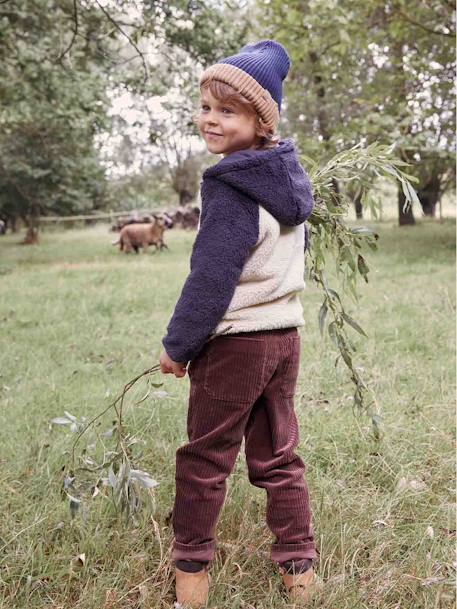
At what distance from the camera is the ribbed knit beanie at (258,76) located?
1927mm

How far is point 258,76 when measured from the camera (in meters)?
1.95

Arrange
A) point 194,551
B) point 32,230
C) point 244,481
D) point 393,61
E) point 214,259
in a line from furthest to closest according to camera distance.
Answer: point 32,230
point 393,61
point 244,481
point 194,551
point 214,259

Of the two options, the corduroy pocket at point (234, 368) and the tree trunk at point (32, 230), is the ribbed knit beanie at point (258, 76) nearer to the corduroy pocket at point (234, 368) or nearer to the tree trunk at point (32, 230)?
the corduroy pocket at point (234, 368)

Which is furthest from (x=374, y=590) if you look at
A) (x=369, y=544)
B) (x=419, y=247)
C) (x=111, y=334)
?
(x=419, y=247)

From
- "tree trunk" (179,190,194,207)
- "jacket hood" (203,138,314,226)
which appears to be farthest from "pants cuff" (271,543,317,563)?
"tree trunk" (179,190,194,207)

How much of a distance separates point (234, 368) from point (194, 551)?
0.63 metres

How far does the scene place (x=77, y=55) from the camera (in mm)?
10625

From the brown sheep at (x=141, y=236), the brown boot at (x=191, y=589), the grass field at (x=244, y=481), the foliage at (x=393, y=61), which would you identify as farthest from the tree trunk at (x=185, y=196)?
the brown boot at (x=191, y=589)

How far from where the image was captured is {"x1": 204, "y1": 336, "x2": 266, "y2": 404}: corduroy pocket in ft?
6.63

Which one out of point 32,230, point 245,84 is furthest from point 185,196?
point 245,84

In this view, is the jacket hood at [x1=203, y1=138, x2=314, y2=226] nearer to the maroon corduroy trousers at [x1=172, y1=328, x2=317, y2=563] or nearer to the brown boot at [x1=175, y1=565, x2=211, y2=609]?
the maroon corduroy trousers at [x1=172, y1=328, x2=317, y2=563]

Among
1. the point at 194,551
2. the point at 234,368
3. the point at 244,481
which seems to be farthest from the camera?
the point at 244,481

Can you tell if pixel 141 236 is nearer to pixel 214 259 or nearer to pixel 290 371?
pixel 290 371

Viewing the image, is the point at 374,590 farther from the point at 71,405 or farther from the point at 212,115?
the point at 71,405
